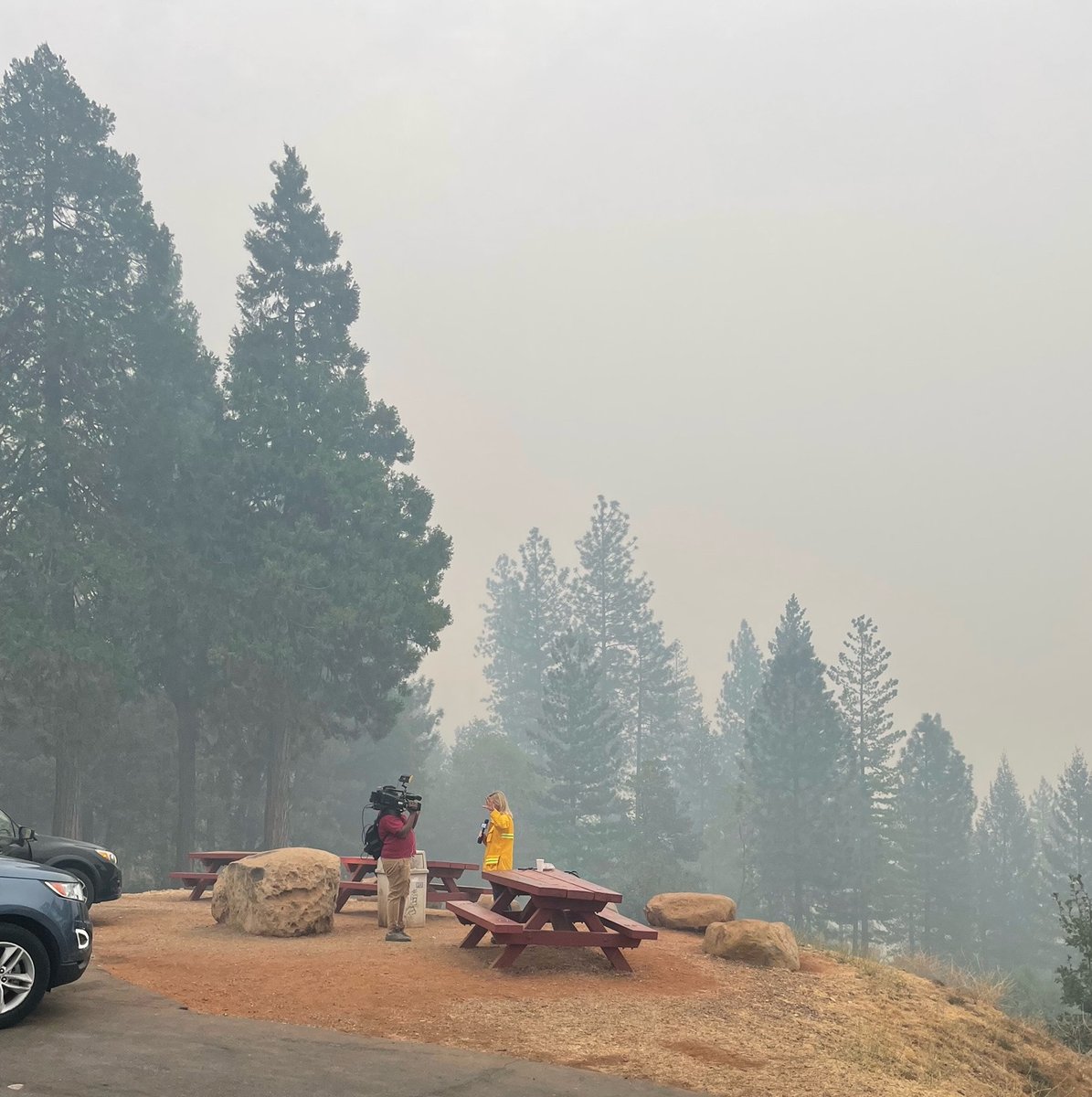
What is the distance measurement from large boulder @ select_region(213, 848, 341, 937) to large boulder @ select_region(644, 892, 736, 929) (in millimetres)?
4252

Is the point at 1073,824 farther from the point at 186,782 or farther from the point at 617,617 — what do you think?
the point at 186,782

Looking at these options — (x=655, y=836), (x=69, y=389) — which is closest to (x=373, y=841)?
(x=69, y=389)

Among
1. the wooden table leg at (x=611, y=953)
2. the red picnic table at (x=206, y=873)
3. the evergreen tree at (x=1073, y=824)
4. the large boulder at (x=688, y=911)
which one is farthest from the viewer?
the evergreen tree at (x=1073, y=824)

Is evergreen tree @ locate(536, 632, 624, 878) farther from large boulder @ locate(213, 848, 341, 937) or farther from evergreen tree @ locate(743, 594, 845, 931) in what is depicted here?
large boulder @ locate(213, 848, 341, 937)

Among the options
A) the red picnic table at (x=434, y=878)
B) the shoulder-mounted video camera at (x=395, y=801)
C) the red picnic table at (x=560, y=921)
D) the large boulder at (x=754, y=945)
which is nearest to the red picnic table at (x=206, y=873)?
the red picnic table at (x=434, y=878)

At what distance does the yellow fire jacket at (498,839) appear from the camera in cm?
1411

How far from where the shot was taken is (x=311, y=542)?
3322 centimetres

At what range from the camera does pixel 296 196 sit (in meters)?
39.3

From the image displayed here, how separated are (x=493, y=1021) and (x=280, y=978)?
7.64 ft

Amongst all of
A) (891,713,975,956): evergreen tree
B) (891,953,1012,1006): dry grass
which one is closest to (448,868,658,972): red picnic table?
(891,953,1012,1006): dry grass

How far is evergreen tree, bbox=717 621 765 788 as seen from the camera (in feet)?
308

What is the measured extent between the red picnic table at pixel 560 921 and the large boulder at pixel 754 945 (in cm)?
136

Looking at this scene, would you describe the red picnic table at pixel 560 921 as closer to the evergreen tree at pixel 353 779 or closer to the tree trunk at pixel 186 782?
the tree trunk at pixel 186 782

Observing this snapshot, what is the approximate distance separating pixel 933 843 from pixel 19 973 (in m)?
65.7
